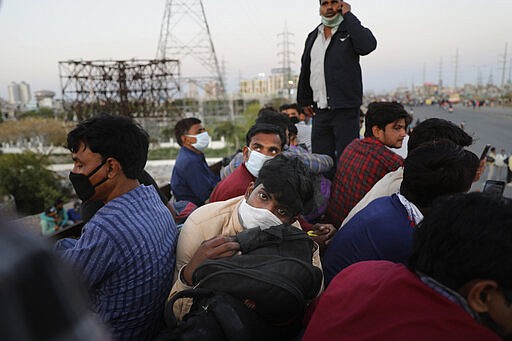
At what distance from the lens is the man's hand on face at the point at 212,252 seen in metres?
1.72

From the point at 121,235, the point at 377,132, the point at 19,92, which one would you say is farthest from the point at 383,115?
the point at 19,92

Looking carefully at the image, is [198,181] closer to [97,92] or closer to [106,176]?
[106,176]

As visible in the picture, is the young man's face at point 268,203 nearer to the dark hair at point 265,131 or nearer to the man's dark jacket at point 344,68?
the dark hair at point 265,131

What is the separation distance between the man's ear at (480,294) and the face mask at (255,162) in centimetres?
213

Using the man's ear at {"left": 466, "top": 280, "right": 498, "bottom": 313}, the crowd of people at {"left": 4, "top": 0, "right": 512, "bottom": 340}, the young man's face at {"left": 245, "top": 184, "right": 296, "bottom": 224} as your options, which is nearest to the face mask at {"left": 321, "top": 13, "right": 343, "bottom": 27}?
the crowd of people at {"left": 4, "top": 0, "right": 512, "bottom": 340}

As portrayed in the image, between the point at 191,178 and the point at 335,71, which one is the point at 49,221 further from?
the point at 335,71

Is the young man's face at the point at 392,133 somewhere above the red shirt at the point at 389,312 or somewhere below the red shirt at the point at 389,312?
above

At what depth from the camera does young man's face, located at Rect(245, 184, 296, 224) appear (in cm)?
209

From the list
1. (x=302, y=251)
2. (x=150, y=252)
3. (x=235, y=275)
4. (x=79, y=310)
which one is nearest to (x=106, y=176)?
(x=150, y=252)

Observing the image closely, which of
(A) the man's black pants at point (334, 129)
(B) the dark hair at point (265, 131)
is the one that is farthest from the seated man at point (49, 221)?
(B) the dark hair at point (265, 131)

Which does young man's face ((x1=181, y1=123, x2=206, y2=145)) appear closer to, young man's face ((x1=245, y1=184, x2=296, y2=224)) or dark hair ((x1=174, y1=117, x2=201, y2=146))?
dark hair ((x1=174, y1=117, x2=201, y2=146))

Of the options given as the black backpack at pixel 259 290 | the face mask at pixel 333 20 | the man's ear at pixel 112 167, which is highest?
the face mask at pixel 333 20

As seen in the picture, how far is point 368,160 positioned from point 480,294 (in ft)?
6.39

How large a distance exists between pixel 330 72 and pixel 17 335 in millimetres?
3960
